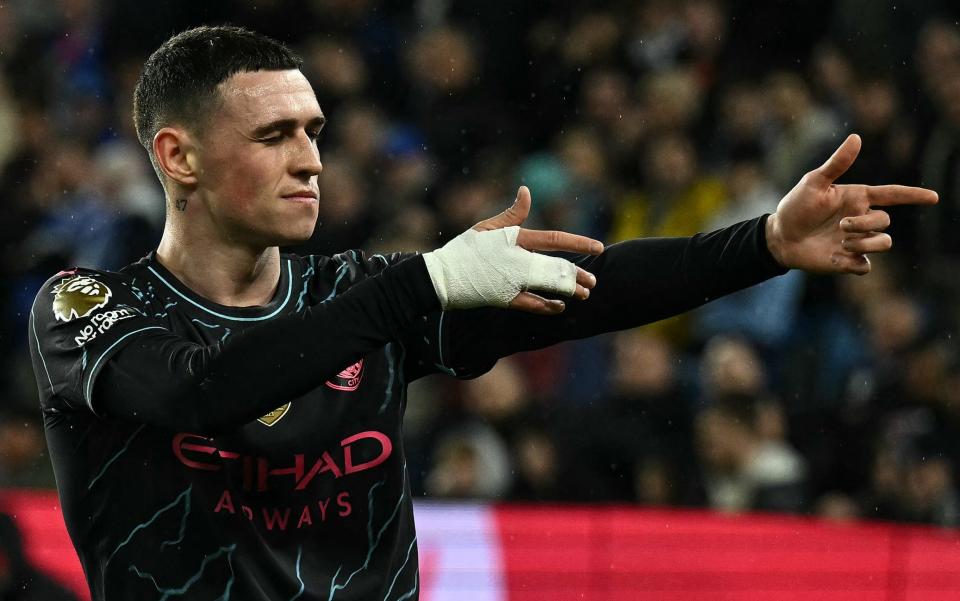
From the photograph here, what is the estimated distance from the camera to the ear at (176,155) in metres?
2.86

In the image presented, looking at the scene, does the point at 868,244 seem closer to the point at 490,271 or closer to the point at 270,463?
the point at 490,271

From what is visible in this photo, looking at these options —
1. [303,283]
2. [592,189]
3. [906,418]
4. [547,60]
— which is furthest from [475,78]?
[303,283]

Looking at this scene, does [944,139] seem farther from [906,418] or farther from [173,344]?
[173,344]

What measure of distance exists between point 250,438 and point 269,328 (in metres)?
0.34

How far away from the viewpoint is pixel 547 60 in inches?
342

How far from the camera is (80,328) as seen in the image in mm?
2582

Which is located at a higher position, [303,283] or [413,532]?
[303,283]

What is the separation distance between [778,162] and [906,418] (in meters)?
1.55

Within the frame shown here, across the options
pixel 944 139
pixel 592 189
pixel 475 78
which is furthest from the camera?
pixel 475 78

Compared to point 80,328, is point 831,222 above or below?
above

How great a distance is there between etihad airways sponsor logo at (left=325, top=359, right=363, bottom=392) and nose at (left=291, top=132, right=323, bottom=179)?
0.37 m

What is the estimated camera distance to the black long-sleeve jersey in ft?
8.53

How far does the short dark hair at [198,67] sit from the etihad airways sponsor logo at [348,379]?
54 centimetres

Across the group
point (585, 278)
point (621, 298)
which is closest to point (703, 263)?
point (621, 298)
